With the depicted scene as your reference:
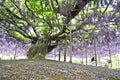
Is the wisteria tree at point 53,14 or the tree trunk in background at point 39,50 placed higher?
the wisteria tree at point 53,14

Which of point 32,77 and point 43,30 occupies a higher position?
point 43,30

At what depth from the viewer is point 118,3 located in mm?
11742

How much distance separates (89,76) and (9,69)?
3.19 m

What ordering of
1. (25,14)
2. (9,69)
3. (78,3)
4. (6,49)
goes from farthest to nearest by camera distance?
1. (6,49)
2. (25,14)
3. (78,3)
4. (9,69)

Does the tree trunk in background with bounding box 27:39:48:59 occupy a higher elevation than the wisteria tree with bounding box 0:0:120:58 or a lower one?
lower

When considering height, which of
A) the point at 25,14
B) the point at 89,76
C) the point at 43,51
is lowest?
the point at 89,76

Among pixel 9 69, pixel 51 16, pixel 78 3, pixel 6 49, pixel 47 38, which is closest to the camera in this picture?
pixel 9 69

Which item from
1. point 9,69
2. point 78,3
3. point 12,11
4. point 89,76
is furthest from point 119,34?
point 9,69

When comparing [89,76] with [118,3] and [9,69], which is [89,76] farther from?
[118,3]

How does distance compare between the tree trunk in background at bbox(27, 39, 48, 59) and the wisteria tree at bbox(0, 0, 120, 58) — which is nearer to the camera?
the wisteria tree at bbox(0, 0, 120, 58)

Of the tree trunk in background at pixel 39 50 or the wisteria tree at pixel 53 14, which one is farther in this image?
the tree trunk in background at pixel 39 50

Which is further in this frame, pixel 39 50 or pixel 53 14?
pixel 39 50

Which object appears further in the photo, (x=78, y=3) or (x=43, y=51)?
(x=43, y=51)

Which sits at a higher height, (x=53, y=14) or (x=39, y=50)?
(x=53, y=14)
